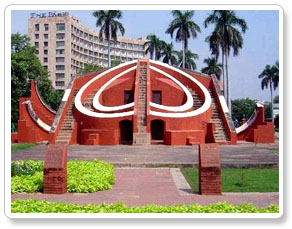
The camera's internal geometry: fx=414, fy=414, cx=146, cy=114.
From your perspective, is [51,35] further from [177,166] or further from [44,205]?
[44,205]

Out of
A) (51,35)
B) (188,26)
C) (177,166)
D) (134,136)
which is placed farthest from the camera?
(188,26)

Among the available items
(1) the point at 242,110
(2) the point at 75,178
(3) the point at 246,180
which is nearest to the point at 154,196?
(2) the point at 75,178

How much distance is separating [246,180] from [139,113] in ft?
40.7

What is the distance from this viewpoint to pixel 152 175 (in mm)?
10297

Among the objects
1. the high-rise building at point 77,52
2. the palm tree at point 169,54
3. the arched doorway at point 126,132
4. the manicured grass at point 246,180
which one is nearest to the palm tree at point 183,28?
the high-rise building at point 77,52

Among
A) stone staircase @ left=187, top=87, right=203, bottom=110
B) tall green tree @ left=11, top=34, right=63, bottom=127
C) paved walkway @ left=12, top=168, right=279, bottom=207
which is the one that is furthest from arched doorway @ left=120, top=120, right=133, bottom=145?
paved walkway @ left=12, top=168, right=279, bottom=207

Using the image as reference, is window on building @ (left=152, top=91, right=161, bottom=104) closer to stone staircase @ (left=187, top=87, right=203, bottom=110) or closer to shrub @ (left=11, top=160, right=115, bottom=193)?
stone staircase @ (left=187, top=87, right=203, bottom=110)

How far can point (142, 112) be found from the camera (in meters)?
21.5

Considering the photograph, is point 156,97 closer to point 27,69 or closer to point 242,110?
point 27,69

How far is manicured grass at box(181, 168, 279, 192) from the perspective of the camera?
27.7 ft

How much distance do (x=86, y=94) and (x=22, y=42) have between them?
41.7ft

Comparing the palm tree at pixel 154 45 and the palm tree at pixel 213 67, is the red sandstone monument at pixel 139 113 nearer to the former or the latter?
the palm tree at pixel 154 45

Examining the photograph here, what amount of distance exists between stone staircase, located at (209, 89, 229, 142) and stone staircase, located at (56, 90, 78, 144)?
7483mm

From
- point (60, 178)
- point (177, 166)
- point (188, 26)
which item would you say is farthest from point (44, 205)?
point (188, 26)
